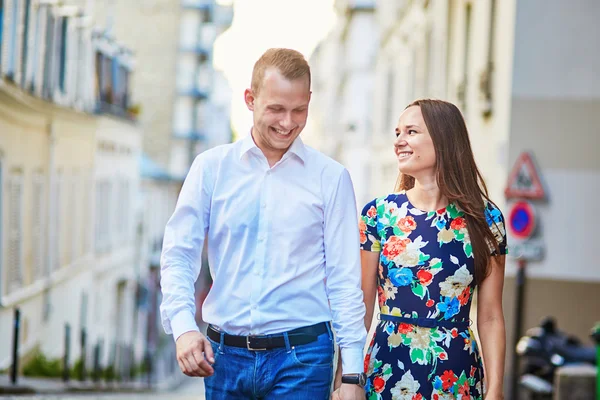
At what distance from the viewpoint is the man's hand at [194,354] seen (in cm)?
353

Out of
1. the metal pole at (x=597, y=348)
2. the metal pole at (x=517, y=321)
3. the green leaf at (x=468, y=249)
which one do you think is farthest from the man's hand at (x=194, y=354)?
the metal pole at (x=517, y=321)

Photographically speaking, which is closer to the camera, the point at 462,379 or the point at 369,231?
the point at 462,379

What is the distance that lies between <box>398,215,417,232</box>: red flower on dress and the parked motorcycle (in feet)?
22.3

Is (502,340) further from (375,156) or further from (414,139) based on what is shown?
(375,156)

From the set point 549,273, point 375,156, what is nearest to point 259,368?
point 549,273

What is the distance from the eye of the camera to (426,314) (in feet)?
13.2

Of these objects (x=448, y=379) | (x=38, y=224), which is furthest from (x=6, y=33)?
(x=448, y=379)

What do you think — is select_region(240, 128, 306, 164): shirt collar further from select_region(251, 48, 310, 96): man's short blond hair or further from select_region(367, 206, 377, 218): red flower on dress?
select_region(367, 206, 377, 218): red flower on dress

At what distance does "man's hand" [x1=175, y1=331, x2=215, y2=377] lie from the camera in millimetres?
3531

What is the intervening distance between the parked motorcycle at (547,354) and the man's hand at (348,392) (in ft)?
23.1

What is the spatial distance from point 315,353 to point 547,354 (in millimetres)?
7501

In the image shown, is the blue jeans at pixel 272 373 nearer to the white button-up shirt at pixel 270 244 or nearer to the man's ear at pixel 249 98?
the white button-up shirt at pixel 270 244

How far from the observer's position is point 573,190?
13828mm

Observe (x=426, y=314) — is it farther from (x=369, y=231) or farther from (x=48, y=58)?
(x=48, y=58)
